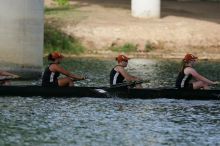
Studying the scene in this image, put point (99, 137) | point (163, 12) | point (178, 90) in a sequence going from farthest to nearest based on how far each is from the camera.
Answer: point (163, 12), point (178, 90), point (99, 137)

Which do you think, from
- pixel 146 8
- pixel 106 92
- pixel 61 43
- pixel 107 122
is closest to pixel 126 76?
pixel 106 92

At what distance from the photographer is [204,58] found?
50.6 metres

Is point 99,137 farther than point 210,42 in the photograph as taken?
No

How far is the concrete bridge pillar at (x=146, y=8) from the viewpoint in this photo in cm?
5541

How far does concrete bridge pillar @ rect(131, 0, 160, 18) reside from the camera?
2181 inches

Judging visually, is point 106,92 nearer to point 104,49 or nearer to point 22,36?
point 22,36

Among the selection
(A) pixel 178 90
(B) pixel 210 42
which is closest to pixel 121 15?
(B) pixel 210 42

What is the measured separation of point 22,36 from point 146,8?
59.9ft

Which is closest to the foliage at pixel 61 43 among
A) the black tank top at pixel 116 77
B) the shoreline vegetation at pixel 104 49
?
the shoreline vegetation at pixel 104 49

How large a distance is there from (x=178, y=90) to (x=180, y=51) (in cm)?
1968

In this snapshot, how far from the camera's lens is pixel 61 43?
168ft

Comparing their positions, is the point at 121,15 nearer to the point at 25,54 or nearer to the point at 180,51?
the point at 180,51

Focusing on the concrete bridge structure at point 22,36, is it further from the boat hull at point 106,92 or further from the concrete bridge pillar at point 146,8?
the concrete bridge pillar at point 146,8

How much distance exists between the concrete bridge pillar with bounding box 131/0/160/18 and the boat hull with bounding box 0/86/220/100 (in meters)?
23.4
